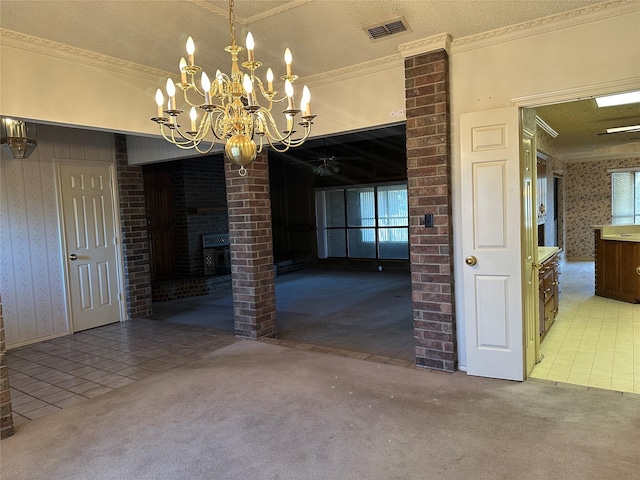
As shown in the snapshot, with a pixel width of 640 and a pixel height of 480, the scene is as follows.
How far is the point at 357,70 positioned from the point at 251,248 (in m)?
2.04

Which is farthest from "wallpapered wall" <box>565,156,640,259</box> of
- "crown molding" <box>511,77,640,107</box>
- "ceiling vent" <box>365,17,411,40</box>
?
"ceiling vent" <box>365,17,411,40</box>

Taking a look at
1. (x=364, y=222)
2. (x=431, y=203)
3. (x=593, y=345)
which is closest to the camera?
(x=431, y=203)

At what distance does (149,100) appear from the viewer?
3725 mm

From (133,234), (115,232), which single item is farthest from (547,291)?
(115,232)

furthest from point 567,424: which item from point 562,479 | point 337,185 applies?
point 337,185

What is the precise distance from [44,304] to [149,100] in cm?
291

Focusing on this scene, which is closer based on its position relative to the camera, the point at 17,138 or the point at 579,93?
the point at 579,93

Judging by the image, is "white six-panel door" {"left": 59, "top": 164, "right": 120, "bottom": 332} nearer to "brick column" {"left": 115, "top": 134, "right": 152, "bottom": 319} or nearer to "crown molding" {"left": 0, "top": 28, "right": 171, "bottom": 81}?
"brick column" {"left": 115, "top": 134, "right": 152, "bottom": 319}

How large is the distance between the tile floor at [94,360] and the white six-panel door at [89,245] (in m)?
0.29

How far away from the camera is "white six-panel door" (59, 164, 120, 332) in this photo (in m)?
5.26

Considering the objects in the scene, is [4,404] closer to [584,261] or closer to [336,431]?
[336,431]

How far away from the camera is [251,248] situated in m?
4.48

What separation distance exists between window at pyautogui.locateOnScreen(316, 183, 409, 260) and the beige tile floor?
4.50 meters

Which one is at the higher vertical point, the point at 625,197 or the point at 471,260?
the point at 625,197
